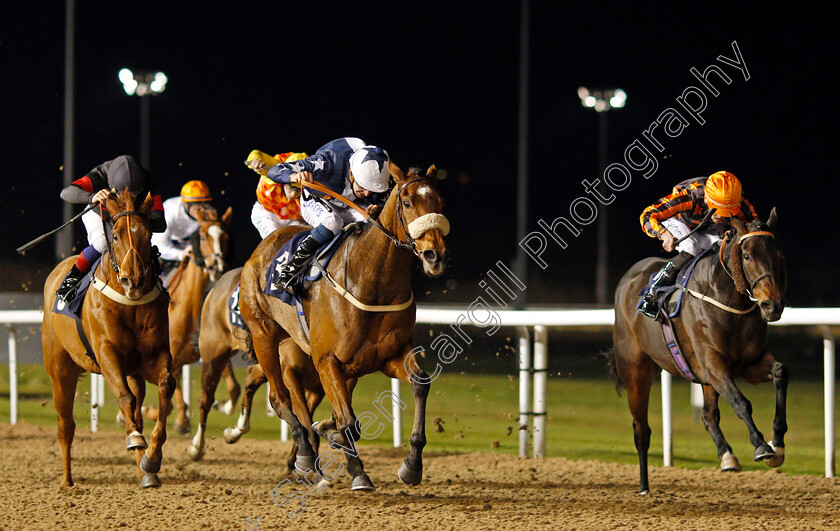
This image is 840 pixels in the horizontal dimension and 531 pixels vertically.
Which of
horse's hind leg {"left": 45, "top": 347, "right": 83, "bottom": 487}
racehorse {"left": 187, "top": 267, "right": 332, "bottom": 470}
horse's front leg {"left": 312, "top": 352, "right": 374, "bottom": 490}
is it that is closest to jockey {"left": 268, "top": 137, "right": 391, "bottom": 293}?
horse's front leg {"left": 312, "top": 352, "right": 374, "bottom": 490}

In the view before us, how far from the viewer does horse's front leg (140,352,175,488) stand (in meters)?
4.75

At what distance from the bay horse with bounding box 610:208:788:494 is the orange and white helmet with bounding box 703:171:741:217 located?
0.43 ft

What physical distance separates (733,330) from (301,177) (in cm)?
230

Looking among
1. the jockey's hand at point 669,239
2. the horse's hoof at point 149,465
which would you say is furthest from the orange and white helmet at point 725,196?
the horse's hoof at point 149,465

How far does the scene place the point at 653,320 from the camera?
17.5 ft

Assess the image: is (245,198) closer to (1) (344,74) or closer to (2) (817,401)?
(1) (344,74)

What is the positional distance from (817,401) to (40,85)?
17.2 meters

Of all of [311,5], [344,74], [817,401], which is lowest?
[817,401]

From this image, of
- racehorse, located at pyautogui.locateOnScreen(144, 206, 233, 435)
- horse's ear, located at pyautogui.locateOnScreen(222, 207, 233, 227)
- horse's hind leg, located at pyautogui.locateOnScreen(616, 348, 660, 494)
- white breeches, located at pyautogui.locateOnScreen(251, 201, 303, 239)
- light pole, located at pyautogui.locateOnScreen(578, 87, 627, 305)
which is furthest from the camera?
light pole, located at pyautogui.locateOnScreen(578, 87, 627, 305)

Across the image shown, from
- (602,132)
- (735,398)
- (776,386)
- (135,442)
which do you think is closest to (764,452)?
(735,398)

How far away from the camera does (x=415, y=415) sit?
164 inches

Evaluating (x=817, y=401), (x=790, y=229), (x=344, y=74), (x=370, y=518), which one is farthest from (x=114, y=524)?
(x=344, y=74)

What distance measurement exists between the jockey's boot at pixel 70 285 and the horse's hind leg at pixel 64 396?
440 mm

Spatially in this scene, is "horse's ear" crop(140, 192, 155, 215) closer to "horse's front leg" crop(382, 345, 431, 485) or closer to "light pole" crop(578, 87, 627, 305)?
"horse's front leg" crop(382, 345, 431, 485)
